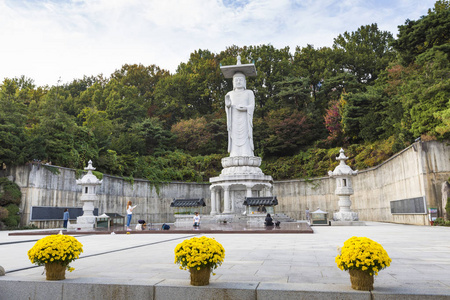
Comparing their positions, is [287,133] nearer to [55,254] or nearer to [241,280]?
[241,280]

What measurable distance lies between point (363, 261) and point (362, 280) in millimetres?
278

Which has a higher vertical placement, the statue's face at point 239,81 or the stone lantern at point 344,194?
the statue's face at point 239,81

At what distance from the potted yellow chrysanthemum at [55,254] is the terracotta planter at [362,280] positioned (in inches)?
156

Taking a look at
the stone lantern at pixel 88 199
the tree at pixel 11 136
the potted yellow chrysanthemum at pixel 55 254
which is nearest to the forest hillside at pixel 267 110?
the tree at pixel 11 136

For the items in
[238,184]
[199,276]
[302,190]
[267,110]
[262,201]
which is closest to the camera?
[199,276]

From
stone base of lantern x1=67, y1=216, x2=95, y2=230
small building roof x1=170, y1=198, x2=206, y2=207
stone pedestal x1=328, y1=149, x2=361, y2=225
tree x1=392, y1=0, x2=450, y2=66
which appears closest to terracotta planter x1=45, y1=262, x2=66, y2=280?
stone base of lantern x1=67, y1=216, x2=95, y2=230

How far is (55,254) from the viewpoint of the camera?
5.15 meters

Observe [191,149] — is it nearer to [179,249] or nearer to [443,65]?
[443,65]

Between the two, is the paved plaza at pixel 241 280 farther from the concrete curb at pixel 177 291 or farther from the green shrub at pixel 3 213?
the green shrub at pixel 3 213

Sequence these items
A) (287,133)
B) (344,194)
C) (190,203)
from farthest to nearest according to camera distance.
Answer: (287,133)
(190,203)
(344,194)

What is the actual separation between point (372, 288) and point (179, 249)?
2542 mm

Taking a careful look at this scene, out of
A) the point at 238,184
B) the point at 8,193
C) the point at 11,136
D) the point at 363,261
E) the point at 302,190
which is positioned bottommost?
the point at 363,261

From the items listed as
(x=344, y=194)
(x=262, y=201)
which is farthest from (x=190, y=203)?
(x=344, y=194)

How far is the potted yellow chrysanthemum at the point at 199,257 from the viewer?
185 inches
